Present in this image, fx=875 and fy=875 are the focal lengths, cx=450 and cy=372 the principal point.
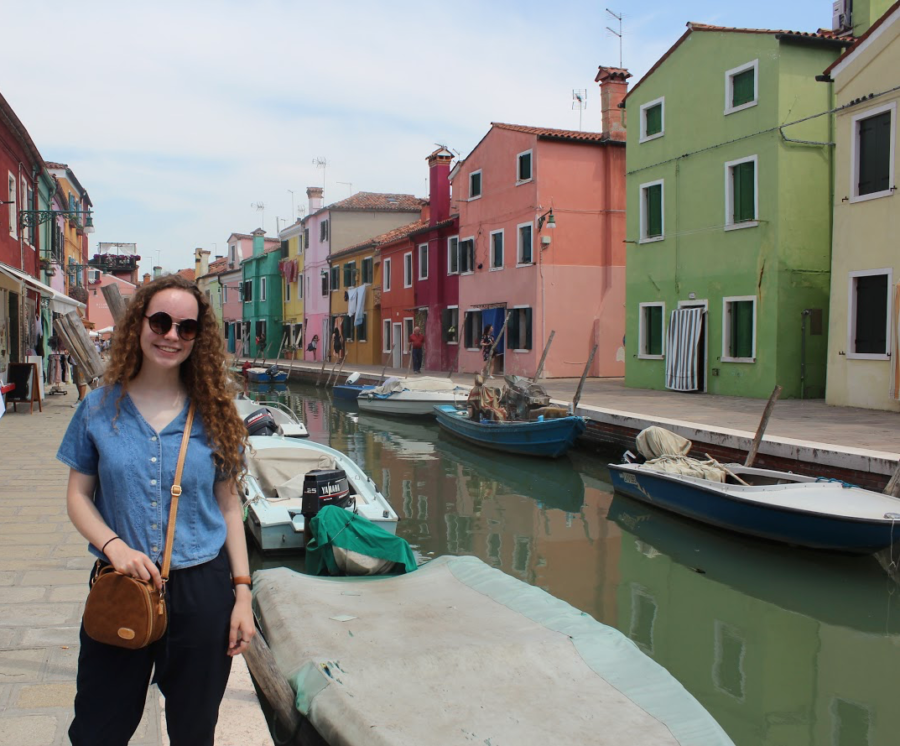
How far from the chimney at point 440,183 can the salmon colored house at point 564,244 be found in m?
5.13

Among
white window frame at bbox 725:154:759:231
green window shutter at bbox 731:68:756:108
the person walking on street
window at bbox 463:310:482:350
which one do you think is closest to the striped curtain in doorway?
white window frame at bbox 725:154:759:231

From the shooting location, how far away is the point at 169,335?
90.7 inches

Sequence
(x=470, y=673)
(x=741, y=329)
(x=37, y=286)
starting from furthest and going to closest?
(x=741, y=329) < (x=37, y=286) < (x=470, y=673)

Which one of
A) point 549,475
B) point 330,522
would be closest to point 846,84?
point 549,475

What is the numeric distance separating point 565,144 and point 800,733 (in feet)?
71.0

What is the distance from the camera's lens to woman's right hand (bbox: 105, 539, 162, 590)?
2.15 metres

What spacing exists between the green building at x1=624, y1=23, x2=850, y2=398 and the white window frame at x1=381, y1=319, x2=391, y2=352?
15.8 metres

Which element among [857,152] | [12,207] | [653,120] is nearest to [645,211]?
[653,120]

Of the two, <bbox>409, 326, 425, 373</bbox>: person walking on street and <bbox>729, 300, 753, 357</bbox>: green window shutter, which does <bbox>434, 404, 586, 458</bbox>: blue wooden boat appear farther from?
<bbox>409, 326, 425, 373</bbox>: person walking on street

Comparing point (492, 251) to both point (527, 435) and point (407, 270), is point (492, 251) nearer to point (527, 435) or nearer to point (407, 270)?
point (407, 270)

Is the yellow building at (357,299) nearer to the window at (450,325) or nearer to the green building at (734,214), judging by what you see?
the window at (450,325)

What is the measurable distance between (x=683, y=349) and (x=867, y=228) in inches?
203

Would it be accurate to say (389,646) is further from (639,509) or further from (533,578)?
(639,509)

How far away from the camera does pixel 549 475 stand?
13758 millimetres
